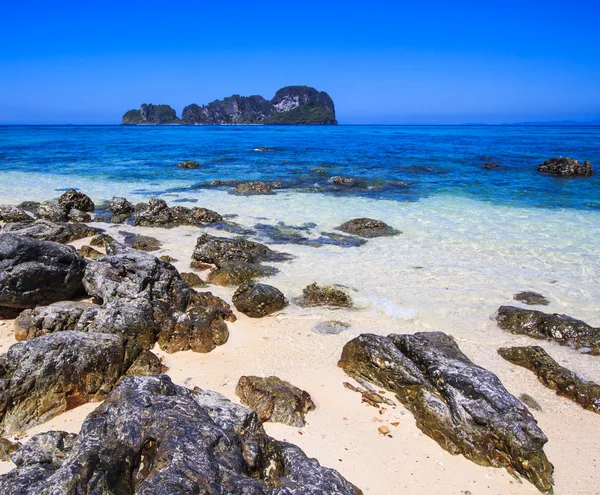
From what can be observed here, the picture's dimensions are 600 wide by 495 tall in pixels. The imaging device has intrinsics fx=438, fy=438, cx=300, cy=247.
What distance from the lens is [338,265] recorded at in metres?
12.1

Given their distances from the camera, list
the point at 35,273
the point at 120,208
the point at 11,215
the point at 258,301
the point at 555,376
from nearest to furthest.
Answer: the point at 555,376 → the point at 35,273 → the point at 258,301 → the point at 11,215 → the point at 120,208

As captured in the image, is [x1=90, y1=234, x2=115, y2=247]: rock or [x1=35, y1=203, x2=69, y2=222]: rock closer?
[x1=90, y1=234, x2=115, y2=247]: rock

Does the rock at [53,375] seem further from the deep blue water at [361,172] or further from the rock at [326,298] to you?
the deep blue water at [361,172]

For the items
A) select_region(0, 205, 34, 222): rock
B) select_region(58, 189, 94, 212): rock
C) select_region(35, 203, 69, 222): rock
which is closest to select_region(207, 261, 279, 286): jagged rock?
select_region(35, 203, 69, 222): rock

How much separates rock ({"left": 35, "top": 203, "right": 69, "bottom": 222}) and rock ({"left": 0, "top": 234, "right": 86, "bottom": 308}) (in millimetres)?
8782

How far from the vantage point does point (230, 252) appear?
1189 cm

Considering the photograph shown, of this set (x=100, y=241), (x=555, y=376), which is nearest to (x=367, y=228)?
(x=100, y=241)

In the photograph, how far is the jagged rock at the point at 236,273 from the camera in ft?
34.9

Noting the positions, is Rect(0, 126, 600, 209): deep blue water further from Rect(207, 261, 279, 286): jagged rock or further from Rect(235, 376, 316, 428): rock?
Rect(235, 376, 316, 428): rock

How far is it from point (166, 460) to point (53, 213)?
1581 cm

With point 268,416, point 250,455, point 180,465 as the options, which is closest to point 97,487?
point 180,465

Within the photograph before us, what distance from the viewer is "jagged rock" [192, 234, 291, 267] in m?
11.8

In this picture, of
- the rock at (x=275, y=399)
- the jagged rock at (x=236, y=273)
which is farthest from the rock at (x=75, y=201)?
the rock at (x=275, y=399)

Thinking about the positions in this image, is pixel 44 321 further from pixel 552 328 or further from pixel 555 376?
pixel 552 328
